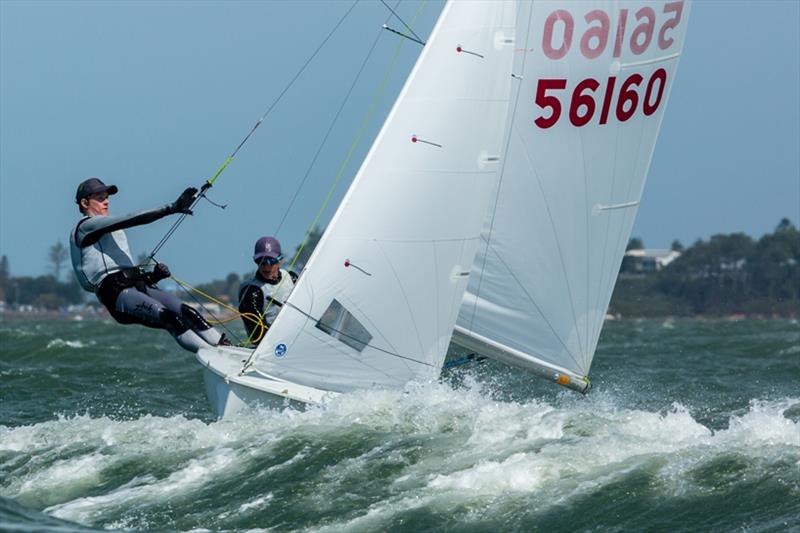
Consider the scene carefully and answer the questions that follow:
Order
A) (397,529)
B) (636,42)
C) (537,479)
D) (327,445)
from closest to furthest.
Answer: (397,529), (537,479), (327,445), (636,42)

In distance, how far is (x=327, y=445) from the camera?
8.45 metres

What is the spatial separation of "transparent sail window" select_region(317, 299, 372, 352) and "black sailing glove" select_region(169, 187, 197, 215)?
1136 mm

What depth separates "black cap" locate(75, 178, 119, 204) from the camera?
9.49 metres

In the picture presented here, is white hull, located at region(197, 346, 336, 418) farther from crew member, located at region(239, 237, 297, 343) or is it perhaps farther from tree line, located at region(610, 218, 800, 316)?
tree line, located at region(610, 218, 800, 316)

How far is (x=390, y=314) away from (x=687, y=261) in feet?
285

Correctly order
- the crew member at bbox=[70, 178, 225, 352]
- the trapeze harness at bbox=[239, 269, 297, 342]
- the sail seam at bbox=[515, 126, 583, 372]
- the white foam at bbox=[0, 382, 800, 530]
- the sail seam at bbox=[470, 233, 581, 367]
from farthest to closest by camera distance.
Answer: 1. the trapeze harness at bbox=[239, 269, 297, 342]
2. the sail seam at bbox=[470, 233, 581, 367]
3. the sail seam at bbox=[515, 126, 583, 372]
4. the crew member at bbox=[70, 178, 225, 352]
5. the white foam at bbox=[0, 382, 800, 530]

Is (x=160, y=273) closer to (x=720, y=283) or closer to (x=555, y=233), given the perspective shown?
(x=555, y=233)

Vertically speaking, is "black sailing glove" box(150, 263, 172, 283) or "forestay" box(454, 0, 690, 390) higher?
"forestay" box(454, 0, 690, 390)

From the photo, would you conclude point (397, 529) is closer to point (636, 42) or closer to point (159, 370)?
point (636, 42)

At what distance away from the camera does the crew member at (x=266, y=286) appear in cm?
1034

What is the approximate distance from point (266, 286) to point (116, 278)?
51.1 inches

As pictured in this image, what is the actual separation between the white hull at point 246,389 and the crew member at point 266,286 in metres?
0.96

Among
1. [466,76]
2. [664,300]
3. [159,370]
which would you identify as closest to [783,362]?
[159,370]

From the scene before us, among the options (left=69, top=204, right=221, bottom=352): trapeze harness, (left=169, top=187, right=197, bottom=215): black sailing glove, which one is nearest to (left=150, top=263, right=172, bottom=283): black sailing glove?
(left=69, top=204, right=221, bottom=352): trapeze harness
